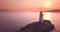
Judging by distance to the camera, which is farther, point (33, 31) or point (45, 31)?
point (45, 31)

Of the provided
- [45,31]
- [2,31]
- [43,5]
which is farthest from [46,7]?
[45,31]

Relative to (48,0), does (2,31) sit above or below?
below

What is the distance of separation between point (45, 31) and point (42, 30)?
13 cm

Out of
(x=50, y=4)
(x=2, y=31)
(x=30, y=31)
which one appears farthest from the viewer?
(x=50, y=4)

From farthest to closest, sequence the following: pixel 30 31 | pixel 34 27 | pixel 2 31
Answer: pixel 2 31 → pixel 34 27 → pixel 30 31

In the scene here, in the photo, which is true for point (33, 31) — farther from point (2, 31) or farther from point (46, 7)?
point (46, 7)

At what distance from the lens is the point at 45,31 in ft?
13.8

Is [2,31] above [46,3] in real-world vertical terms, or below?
below

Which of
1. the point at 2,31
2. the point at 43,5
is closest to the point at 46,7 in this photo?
the point at 43,5

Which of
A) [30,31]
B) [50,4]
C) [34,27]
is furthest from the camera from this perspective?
[50,4]

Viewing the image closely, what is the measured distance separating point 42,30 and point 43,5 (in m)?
3.61

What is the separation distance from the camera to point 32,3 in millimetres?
8219

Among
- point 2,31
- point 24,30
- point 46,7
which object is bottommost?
point 2,31

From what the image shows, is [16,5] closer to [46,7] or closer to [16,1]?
[16,1]
